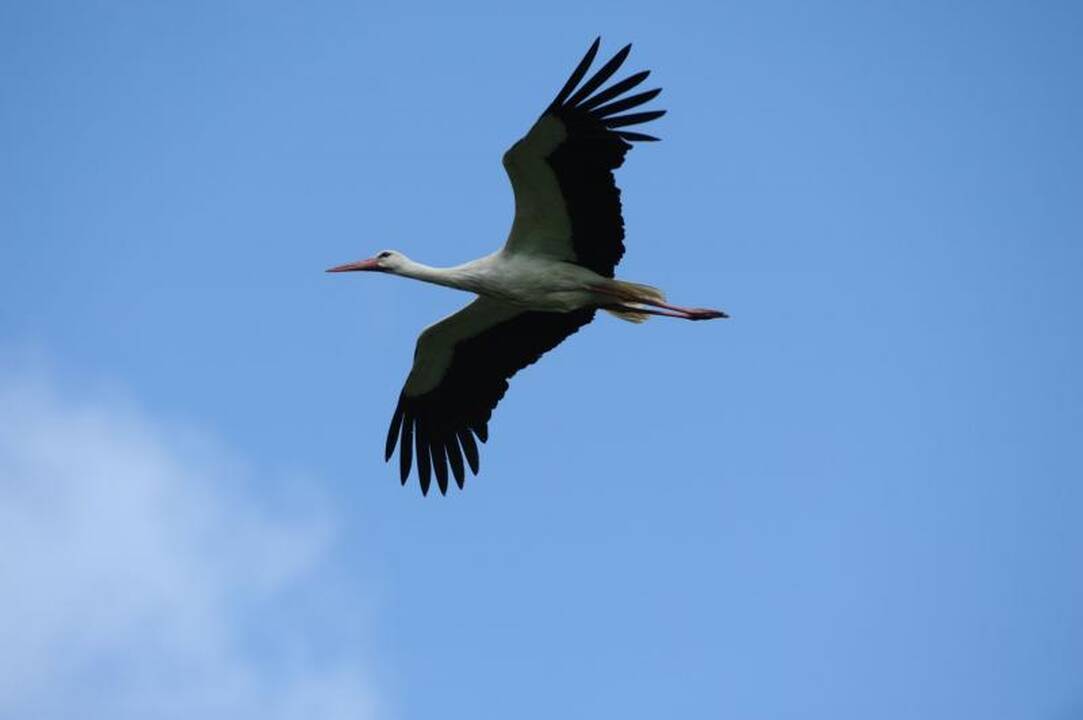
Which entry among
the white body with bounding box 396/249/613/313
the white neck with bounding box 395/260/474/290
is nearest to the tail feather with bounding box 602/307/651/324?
the white body with bounding box 396/249/613/313

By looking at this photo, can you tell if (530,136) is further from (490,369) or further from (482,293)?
(490,369)

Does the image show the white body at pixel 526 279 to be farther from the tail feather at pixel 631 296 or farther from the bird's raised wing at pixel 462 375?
the bird's raised wing at pixel 462 375

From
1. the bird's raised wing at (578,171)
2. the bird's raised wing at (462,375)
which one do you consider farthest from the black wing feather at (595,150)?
the bird's raised wing at (462,375)

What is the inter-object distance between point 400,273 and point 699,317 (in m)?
2.09

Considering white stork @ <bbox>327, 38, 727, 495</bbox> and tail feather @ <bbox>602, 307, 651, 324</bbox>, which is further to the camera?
tail feather @ <bbox>602, 307, 651, 324</bbox>

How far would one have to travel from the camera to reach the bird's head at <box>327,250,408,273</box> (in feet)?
39.3

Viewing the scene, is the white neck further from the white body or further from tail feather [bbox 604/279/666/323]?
tail feather [bbox 604/279/666/323]

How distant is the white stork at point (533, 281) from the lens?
1063 cm

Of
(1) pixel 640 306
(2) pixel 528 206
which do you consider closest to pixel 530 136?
(2) pixel 528 206

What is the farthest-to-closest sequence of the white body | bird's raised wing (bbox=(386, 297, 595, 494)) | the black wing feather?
bird's raised wing (bbox=(386, 297, 595, 494)) → the white body → the black wing feather

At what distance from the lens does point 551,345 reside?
12.2 metres

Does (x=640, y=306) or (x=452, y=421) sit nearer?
(x=640, y=306)

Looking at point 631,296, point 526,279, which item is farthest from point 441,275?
point 631,296

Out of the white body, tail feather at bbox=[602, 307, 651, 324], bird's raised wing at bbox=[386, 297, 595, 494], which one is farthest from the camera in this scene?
bird's raised wing at bbox=[386, 297, 595, 494]
